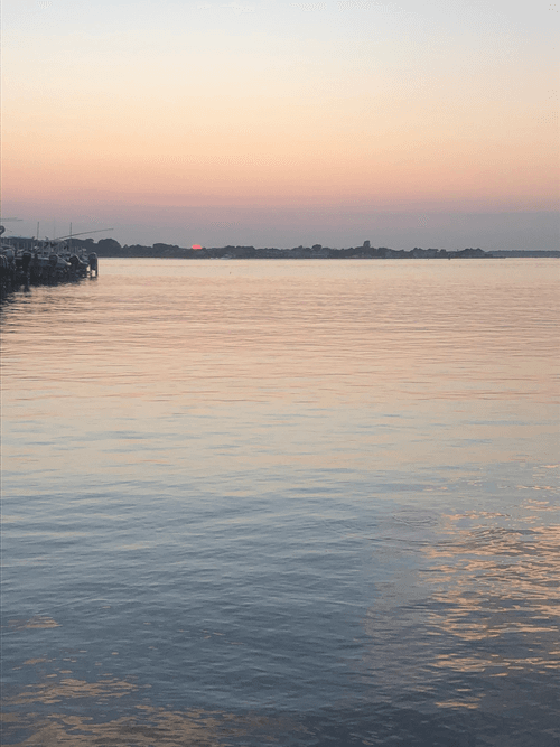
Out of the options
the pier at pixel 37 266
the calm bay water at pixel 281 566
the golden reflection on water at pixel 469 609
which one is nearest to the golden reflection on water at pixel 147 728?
the calm bay water at pixel 281 566

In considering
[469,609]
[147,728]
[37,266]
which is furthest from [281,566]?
[37,266]

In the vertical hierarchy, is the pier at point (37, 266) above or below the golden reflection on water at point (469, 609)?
above

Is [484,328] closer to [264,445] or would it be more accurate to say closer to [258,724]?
[264,445]

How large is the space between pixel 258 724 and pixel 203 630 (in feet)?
6.75

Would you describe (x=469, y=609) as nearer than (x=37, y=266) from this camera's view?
Yes

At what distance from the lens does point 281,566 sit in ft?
39.7

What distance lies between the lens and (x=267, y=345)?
4781 cm

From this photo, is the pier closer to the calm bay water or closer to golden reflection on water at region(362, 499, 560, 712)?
the calm bay water

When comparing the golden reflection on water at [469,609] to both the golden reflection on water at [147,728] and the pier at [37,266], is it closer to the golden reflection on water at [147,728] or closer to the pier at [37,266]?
the golden reflection on water at [147,728]

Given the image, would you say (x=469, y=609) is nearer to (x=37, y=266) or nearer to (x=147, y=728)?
(x=147, y=728)

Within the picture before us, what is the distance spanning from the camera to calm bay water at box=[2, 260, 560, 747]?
8.20 m

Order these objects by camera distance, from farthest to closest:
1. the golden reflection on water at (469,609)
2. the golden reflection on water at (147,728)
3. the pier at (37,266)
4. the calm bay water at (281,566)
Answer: the pier at (37,266) < the golden reflection on water at (469,609) < the calm bay water at (281,566) < the golden reflection on water at (147,728)

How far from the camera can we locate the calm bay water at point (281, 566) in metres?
8.20

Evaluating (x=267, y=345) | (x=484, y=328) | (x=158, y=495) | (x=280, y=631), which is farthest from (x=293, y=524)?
(x=484, y=328)
